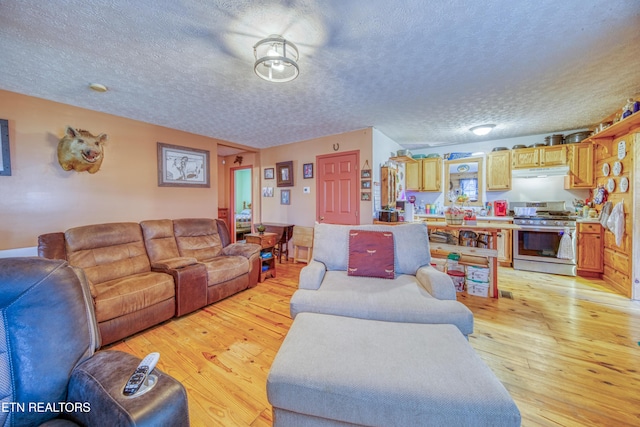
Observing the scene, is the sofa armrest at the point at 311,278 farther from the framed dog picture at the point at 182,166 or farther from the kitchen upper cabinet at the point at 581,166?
the kitchen upper cabinet at the point at 581,166

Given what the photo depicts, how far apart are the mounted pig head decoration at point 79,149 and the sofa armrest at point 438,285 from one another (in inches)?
154

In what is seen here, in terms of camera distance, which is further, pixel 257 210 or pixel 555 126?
pixel 257 210

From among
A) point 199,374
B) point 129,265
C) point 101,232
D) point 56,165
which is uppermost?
point 56,165

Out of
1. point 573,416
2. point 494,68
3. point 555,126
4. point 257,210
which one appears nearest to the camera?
point 573,416

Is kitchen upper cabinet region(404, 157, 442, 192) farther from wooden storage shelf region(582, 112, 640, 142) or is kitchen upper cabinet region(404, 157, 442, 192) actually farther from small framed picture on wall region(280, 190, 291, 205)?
small framed picture on wall region(280, 190, 291, 205)

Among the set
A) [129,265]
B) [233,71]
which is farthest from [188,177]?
[233,71]

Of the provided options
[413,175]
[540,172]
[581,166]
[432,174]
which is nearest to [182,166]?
[413,175]

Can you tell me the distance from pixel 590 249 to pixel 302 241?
4678 millimetres

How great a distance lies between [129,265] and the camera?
104 inches

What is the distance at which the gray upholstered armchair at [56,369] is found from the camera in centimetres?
77

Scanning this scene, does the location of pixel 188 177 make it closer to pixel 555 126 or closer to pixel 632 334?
pixel 632 334

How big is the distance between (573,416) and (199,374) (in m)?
2.38

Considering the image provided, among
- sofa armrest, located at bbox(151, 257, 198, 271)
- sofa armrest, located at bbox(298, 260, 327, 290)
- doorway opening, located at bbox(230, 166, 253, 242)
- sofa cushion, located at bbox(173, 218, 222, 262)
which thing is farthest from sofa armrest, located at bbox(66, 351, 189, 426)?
doorway opening, located at bbox(230, 166, 253, 242)

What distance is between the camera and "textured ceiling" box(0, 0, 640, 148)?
1499mm
